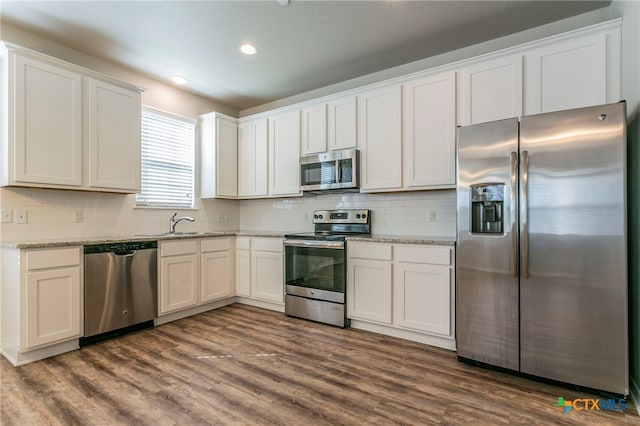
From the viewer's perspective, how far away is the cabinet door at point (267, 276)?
3848 mm

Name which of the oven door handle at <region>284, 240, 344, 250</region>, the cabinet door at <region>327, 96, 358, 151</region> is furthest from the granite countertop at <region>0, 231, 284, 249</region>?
the cabinet door at <region>327, 96, 358, 151</region>

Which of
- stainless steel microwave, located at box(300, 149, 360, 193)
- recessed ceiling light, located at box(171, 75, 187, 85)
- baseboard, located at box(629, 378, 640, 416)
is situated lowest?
baseboard, located at box(629, 378, 640, 416)

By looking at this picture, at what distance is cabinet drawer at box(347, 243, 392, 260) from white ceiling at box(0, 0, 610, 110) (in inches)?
77.4

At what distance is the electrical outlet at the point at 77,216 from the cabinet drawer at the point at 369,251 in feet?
8.79

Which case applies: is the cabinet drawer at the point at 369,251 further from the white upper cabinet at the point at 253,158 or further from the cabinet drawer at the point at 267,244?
the white upper cabinet at the point at 253,158

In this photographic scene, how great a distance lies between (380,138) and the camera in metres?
3.38

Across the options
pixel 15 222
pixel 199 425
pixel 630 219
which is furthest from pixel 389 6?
pixel 15 222

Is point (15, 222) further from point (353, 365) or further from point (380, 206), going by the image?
point (380, 206)

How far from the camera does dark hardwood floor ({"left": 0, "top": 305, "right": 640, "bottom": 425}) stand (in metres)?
1.83

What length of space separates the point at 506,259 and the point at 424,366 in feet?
3.26

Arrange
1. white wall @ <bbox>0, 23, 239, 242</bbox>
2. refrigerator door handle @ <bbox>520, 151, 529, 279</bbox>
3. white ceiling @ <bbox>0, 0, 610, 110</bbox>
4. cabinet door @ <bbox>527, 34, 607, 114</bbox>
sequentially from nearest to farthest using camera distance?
refrigerator door handle @ <bbox>520, 151, 529, 279</bbox>, cabinet door @ <bbox>527, 34, 607, 114</bbox>, white ceiling @ <bbox>0, 0, 610, 110</bbox>, white wall @ <bbox>0, 23, 239, 242</bbox>

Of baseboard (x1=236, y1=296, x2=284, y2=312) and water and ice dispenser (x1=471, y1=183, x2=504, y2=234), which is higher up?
water and ice dispenser (x1=471, y1=183, x2=504, y2=234)

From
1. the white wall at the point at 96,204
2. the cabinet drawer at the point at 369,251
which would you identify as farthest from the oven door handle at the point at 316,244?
the white wall at the point at 96,204

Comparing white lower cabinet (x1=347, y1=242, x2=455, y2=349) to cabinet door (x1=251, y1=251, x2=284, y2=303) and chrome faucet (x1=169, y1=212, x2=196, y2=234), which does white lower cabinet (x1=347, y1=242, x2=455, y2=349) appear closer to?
cabinet door (x1=251, y1=251, x2=284, y2=303)
